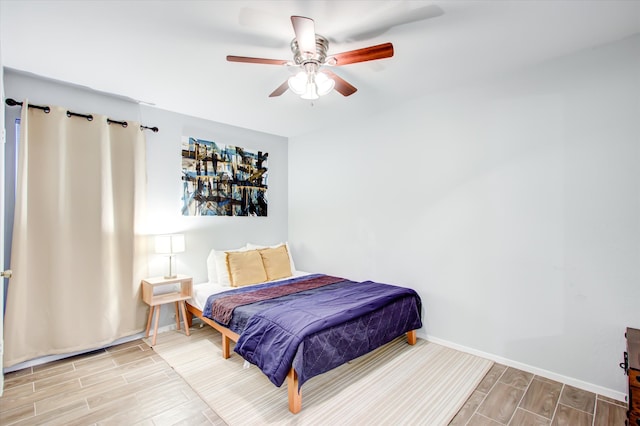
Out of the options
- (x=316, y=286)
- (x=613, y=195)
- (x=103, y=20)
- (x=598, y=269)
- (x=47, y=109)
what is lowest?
(x=316, y=286)

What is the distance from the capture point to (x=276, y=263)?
13.0ft

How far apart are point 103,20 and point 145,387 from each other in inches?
104

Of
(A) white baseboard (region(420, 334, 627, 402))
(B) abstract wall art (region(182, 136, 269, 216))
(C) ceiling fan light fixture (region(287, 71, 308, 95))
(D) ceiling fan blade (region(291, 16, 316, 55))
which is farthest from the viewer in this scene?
(B) abstract wall art (region(182, 136, 269, 216))

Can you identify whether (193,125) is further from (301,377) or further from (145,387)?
(301,377)

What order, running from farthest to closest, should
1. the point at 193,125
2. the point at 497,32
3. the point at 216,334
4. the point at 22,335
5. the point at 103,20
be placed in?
the point at 193,125 < the point at 216,334 < the point at 22,335 < the point at 497,32 < the point at 103,20

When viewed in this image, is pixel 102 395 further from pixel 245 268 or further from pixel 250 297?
pixel 245 268

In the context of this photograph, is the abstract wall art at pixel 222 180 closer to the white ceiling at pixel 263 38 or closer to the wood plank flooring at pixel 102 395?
the white ceiling at pixel 263 38

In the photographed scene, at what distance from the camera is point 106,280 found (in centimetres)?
304

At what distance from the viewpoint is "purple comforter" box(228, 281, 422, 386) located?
6.98 ft

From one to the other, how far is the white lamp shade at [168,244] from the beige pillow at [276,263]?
100 cm

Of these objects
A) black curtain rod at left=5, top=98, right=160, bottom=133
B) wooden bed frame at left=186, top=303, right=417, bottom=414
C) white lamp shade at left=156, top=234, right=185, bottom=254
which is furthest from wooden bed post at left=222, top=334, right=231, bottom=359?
black curtain rod at left=5, top=98, right=160, bottom=133

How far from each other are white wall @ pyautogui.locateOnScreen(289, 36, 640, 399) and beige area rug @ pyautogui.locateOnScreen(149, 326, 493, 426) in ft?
1.65

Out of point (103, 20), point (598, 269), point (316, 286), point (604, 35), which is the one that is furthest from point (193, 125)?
point (598, 269)

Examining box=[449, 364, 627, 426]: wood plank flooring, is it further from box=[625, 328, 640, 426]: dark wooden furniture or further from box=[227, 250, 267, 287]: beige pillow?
box=[227, 250, 267, 287]: beige pillow
